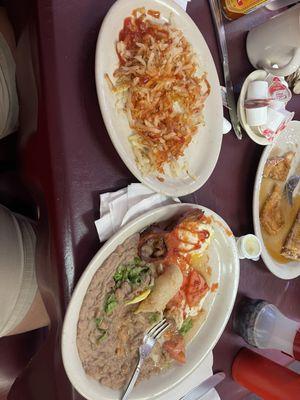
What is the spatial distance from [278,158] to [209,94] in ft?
1.89

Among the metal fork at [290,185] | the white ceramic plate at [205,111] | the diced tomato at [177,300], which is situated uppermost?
the white ceramic plate at [205,111]

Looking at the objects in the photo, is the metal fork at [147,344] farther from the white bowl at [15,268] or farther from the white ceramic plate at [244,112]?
the white ceramic plate at [244,112]

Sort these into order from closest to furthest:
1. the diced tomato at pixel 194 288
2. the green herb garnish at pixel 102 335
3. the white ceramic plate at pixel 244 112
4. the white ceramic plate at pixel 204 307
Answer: the white ceramic plate at pixel 204 307 < the green herb garnish at pixel 102 335 < the diced tomato at pixel 194 288 < the white ceramic plate at pixel 244 112

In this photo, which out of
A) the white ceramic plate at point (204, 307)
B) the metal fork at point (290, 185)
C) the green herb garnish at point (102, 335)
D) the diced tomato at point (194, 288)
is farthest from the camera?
the metal fork at point (290, 185)

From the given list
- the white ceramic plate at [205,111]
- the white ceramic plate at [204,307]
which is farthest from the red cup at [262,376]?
the white ceramic plate at [205,111]

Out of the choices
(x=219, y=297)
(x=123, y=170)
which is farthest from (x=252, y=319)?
(x=123, y=170)

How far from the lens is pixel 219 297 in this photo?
1.54 metres

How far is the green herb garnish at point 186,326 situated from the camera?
1.50 meters

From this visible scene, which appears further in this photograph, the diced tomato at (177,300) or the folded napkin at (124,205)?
the diced tomato at (177,300)

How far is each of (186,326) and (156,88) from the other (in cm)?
82

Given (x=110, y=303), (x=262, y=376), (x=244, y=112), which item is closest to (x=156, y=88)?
(x=244, y=112)

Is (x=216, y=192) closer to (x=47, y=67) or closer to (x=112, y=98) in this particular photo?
(x=112, y=98)

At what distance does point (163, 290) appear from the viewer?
1277mm

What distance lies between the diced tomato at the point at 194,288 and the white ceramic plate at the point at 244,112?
57 centimetres
